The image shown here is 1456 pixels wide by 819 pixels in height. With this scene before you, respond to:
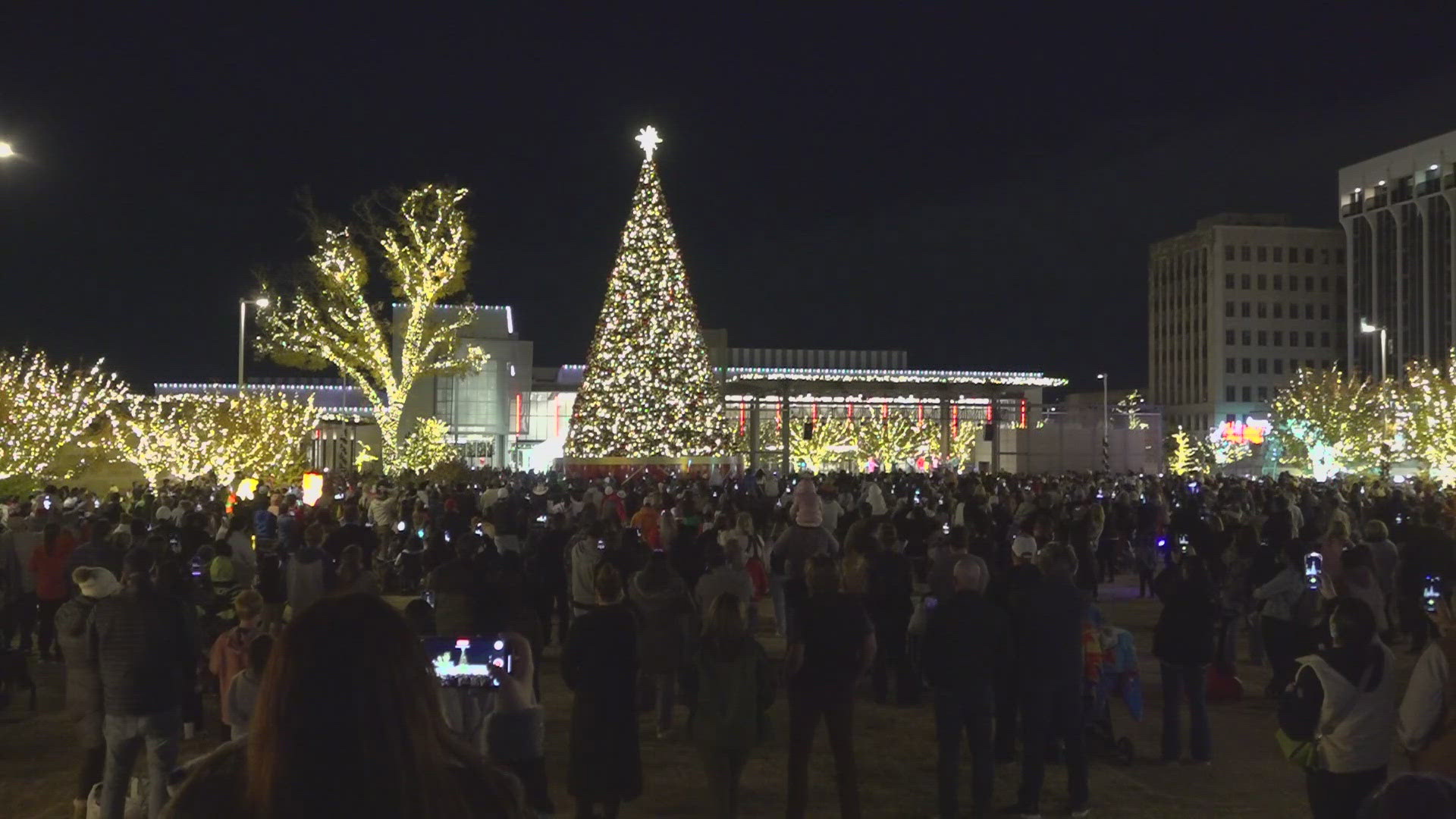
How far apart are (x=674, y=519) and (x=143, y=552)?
1065 cm

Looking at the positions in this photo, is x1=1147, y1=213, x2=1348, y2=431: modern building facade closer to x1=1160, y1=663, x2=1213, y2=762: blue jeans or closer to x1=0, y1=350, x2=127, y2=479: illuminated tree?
x1=0, y1=350, x2=127, y2=479: illuminated tree

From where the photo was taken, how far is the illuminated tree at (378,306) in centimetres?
4594

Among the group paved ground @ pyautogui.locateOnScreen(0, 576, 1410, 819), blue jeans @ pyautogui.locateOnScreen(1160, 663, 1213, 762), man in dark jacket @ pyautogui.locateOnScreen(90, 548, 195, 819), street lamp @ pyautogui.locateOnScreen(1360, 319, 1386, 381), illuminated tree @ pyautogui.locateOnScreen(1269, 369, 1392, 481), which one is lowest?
paved ground @ pyautogui.locateOnScreen(0, 576, 1410, 819)

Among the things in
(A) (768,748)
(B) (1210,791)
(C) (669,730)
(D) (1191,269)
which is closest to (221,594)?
(C) (669,730)

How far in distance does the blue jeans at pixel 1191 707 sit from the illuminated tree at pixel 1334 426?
55.1 metres

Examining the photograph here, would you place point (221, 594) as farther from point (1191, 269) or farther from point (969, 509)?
point (1191, 269)

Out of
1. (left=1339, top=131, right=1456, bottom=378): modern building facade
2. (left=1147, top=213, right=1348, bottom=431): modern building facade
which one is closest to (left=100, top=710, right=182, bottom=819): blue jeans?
(left=1339, top=131, right=1456, bottom=378): modern building facade

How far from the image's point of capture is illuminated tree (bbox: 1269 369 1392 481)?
213 feet

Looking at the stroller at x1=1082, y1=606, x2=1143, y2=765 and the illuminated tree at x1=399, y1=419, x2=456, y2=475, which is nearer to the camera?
the stroller at x1=1082, y1=606, x2=1143, y2=765

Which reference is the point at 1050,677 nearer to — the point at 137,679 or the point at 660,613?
the point at 660,613

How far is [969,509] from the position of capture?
58.4 ft

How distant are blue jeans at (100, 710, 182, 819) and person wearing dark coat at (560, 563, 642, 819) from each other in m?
Answer: 2.13

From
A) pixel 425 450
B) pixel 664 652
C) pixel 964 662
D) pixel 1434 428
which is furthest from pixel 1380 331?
pixel 964 662

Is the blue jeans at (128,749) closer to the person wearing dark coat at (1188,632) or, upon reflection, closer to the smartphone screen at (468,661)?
the smartphone screen at (468,661)
